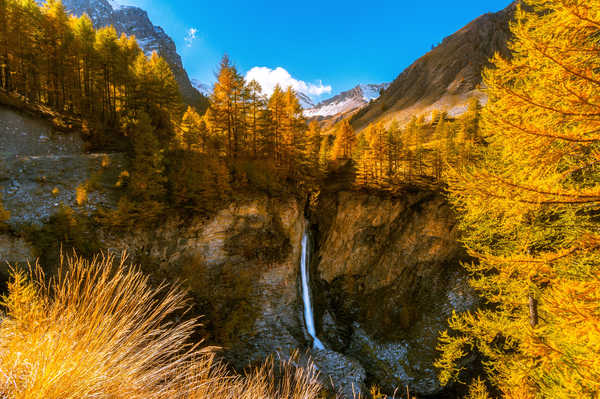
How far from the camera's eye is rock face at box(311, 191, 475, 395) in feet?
54.7

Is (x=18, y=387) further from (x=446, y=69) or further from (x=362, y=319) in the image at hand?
(x=446, y=69)

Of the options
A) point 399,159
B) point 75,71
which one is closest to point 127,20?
point 75,71

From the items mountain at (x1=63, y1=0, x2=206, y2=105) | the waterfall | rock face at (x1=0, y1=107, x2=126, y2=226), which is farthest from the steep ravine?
mountain at (x1=63, y1=0, x2=206, y2=105)

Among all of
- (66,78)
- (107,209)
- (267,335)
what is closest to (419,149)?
(267,335)

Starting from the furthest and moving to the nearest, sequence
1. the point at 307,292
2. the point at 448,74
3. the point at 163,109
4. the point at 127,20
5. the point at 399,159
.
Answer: the point at 127,20, the point at 448,74, the point at 399,159, the point at 163,109, the point at 307,292

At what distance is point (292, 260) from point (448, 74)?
91.7 m

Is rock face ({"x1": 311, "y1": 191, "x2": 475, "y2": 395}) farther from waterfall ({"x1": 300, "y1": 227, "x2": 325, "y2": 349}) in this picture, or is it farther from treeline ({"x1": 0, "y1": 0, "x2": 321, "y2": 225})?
treeline ({"x1": 0, "y1": 0, "x2": 321, "y2": 225})

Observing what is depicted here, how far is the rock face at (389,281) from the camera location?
54.7ft

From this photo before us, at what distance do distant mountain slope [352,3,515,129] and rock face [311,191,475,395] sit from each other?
55394 millimetres

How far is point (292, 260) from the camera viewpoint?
1820 cm

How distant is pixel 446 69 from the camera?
252 ft

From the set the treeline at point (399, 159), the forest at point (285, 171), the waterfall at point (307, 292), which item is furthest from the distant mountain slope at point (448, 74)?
the waterfall at point (307, 292)

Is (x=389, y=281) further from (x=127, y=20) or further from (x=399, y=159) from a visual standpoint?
(x=127, y=20)

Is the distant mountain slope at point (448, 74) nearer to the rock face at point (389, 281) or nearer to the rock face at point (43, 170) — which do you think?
the rock face at point (389, 281)
